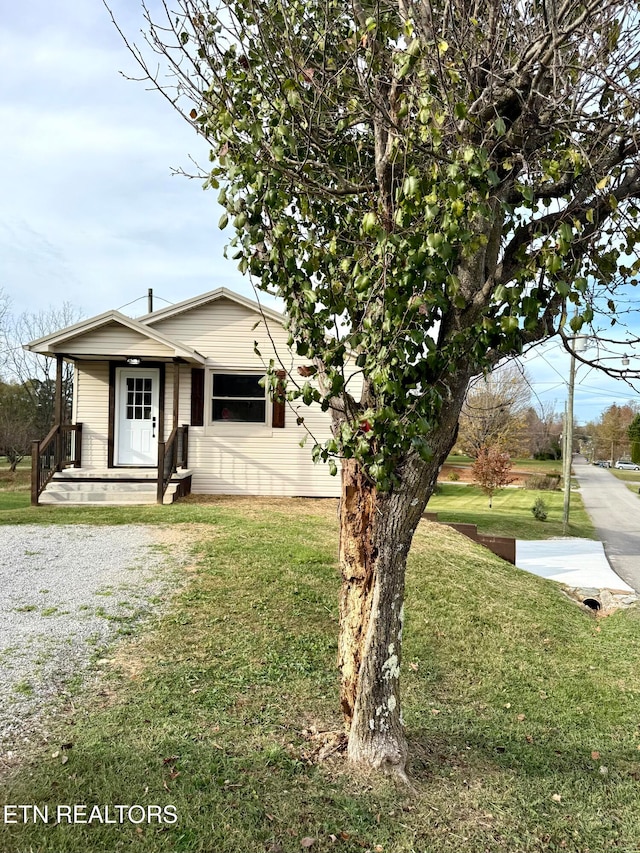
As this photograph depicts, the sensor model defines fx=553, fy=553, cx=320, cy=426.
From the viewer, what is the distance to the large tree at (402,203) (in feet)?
7.88

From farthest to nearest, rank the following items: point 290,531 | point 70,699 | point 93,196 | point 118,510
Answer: point 93,196, point 118,510, point 290,531, point 70,699

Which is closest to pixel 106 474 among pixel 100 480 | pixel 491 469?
pixel 100 480

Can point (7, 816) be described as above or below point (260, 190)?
below

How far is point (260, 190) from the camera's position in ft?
8.55

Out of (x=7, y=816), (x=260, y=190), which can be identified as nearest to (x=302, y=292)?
(x=260, y=190)

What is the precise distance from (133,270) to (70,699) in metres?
17.0

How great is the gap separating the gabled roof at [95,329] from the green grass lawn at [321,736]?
5771 mm

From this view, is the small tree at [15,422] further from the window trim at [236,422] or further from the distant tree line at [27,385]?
the window trim at [236,422]

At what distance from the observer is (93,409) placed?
12.1 metres

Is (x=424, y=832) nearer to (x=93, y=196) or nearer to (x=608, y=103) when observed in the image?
(x=608, y=103)

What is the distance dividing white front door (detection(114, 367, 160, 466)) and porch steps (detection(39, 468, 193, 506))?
0.76 metres

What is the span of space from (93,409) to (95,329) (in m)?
1.96

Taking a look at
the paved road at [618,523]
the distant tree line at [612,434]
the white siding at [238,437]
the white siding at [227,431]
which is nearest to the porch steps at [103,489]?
the white siding at [227,431]

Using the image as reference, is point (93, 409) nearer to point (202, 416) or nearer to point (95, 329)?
point (95, 329)
